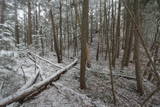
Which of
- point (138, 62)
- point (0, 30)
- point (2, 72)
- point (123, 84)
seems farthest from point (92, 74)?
point (0, 30)

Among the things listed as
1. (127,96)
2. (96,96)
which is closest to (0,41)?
(96,96)

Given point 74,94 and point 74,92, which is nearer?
point 74,94

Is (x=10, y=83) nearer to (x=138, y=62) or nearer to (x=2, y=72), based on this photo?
(x=2, y=72)

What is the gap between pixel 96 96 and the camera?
17.0 feet

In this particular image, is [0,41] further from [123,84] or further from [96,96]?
[123,84]

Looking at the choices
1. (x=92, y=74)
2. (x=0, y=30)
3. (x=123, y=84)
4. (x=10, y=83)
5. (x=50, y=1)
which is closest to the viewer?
(x=0, y=30)

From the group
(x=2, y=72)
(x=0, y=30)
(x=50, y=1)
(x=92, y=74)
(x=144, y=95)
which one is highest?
(x=50, y=1)

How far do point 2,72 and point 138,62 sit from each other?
567 centimetres

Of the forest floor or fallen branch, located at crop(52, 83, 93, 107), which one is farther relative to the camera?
fallen branch, located at crop(52, 83, 93, 107)

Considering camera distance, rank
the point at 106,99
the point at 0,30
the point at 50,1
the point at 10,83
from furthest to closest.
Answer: the point at 50,1
the point at 10,83
the point at 106,99
the point at 0,30

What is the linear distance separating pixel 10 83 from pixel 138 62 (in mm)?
5866

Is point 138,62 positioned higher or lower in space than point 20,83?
higher

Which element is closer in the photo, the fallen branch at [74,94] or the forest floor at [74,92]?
the forest floor at [74,92]

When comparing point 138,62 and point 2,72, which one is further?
point 138,62
